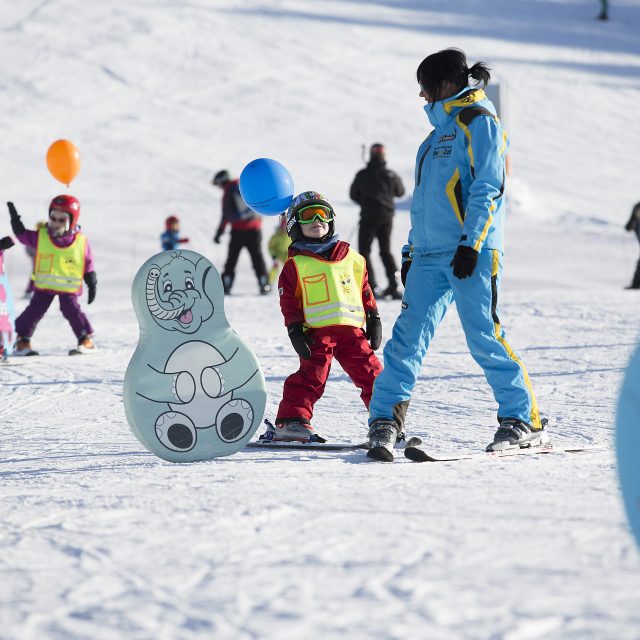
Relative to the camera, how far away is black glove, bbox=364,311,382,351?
4859 mm

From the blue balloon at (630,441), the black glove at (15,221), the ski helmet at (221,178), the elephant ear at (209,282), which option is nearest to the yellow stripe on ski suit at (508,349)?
the elephant ear at (209,282)

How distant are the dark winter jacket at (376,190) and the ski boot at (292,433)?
268 inches

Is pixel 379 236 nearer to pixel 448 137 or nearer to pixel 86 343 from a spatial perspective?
pixel 86 343

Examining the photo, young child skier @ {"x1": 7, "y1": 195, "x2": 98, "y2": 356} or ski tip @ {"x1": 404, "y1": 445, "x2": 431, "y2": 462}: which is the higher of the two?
young child skier @ {"x1": 7, "y1": 195, "x2": 98, "y2": 356}

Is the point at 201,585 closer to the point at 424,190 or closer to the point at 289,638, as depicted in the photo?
the point at 289,638

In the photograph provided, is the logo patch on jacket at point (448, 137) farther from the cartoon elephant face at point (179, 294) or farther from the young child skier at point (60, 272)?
the young child skier at point (60, 272)

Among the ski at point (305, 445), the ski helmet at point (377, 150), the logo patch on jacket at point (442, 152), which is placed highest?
the ski helmet at point (377, 150)

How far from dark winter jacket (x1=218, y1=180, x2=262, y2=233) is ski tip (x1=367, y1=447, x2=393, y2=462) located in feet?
27.7

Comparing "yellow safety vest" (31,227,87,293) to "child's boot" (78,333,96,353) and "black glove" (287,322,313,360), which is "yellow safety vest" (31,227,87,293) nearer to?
"child's boot" (78,333,96,353)

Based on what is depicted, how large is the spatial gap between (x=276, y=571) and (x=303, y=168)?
26.3 metres

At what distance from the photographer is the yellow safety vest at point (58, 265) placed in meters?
8.47

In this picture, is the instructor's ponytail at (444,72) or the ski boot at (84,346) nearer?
the instructor's ponytail at (444,72)

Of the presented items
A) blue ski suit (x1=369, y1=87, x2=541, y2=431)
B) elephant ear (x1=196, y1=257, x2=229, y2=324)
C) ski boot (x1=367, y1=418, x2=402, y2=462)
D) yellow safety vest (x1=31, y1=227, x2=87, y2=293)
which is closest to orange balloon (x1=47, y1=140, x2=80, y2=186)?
yellow safety vest (x1=31, y1=227, x2=87, y2=293)

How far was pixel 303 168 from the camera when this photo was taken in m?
28.6
